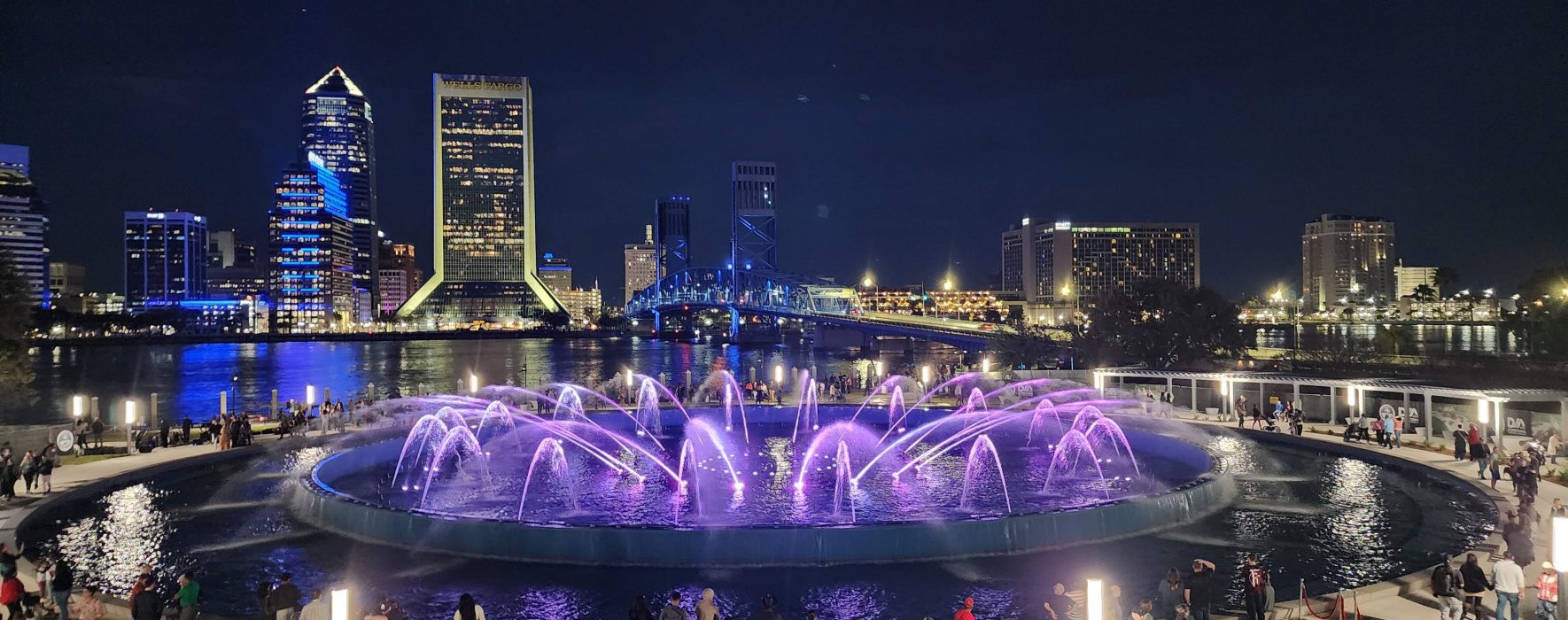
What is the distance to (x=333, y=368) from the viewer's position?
9738 cm

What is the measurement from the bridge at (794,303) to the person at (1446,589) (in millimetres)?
63568

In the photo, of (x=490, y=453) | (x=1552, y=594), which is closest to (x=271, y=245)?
(x=490, y=453)

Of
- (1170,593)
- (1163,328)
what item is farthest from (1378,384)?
(1170,593)

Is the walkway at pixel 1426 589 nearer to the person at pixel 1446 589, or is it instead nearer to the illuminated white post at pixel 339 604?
the person at pixel 1446 589

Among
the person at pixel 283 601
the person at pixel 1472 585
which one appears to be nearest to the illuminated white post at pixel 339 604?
the person at pixel 283 601

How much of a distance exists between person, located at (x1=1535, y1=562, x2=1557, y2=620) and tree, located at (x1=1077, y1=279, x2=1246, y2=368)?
38945 mm

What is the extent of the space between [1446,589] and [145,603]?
15389 millimetres

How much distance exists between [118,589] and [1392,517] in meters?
22.5

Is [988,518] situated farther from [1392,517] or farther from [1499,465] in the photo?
[1499,465]

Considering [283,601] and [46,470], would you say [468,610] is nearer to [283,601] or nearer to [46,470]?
[283,601]

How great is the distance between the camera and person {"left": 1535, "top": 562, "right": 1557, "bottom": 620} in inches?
421

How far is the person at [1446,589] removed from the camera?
10.8 m

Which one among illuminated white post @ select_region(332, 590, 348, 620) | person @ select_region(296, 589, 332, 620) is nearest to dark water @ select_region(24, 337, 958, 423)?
person @ select_region(296, 589, 332, 620)

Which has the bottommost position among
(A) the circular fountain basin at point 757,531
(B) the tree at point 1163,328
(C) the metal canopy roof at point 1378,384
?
(A) the circular fountain basin at point 757,531
